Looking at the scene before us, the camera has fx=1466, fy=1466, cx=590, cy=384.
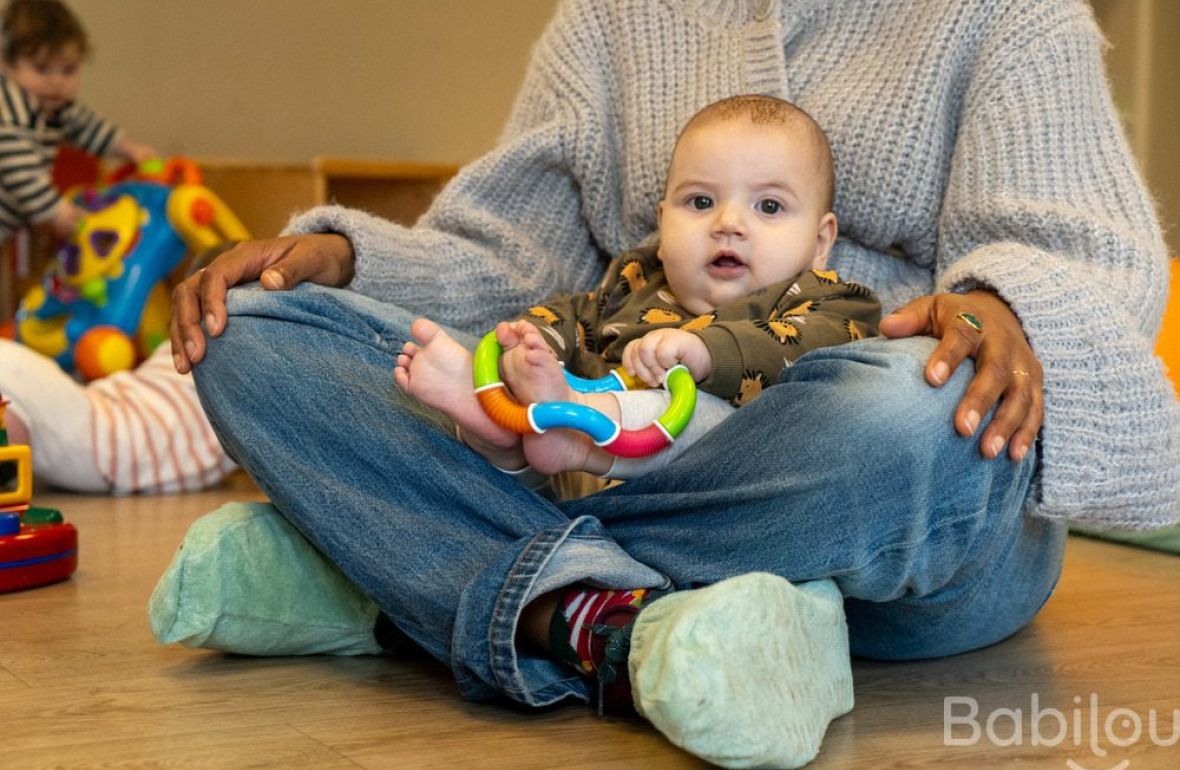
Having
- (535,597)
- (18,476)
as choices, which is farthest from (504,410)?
(18,476)

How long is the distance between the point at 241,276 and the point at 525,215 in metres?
0.39

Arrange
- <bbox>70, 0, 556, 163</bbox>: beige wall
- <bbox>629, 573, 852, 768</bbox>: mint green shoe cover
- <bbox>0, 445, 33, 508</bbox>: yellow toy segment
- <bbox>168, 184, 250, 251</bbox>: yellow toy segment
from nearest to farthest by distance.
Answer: <bbox>629, 573, 852, 768</bbox>: mint green shoe cover < <bbox>0, 445, 33, 508</bbox>: yellow toy segment < <bbox>168, 184, 250, 251</bbox>: yellow toy segment < <bbox>70, 0, 556, 163</bbox>: beige wall

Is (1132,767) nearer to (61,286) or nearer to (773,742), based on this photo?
(773,742)

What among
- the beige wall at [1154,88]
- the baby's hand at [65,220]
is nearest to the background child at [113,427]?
the baby's hand at [65,220]

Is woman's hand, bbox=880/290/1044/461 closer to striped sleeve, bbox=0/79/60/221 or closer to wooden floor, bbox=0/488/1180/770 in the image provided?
wooden floor, bbox=0/488/1180/770

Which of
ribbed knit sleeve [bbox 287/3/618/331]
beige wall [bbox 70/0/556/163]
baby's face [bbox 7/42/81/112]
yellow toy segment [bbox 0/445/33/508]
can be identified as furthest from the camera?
beige wall [bbox 70/0/556/163]

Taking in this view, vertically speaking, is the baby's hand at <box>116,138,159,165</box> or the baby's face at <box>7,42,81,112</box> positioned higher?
the baby's face at <box>7,42,81,112</box>

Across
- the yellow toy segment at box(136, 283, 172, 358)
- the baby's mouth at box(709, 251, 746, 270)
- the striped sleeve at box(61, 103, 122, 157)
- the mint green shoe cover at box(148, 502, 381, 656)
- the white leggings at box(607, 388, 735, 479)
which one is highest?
the baby's mouth at box(709, 251, 746, 270)

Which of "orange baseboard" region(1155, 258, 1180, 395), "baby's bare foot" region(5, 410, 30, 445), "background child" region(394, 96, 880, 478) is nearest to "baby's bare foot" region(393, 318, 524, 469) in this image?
"background child" region(394, 96, 880, 478)

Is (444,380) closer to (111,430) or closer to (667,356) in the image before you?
(667,356)

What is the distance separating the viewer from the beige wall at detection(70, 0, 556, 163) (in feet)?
12.3

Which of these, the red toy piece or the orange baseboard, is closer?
the red toy piece

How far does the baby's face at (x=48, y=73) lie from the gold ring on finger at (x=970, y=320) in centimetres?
273

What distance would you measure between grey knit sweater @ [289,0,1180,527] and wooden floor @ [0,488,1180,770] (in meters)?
0.16
